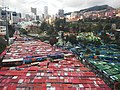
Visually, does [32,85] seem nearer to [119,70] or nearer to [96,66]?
[96,66]

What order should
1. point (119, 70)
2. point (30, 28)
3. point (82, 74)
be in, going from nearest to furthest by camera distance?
point (82, 74)
point (119, 70)
point (30, 28)

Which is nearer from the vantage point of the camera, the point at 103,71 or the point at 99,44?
the point at 103,71

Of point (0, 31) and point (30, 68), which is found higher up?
point (0, 31)

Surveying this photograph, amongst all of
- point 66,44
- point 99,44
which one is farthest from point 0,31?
Result: point 99,44

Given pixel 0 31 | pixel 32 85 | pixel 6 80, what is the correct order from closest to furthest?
1. pixel 32 85
2. pixel 6 80
3. pixel 0 31

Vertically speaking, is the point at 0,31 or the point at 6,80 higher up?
the point at 0,31

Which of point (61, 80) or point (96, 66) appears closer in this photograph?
point (61, 80)

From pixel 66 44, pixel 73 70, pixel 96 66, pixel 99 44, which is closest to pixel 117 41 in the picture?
pixel 99 44

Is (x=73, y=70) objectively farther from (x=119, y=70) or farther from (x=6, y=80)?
(x=6, y=80)

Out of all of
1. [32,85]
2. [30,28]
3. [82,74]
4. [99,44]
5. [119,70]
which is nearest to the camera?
[32,85]
